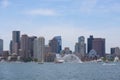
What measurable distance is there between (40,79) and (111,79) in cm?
1504

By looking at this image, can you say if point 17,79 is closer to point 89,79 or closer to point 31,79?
point 31,79

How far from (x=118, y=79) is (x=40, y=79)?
16493 mm

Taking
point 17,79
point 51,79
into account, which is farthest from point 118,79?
point 17,79

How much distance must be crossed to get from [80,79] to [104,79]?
515 centimetres

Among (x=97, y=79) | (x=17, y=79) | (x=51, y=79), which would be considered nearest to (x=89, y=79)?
(x=97, y=79)

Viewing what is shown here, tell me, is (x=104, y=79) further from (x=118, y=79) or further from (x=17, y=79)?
(x=17, y=79)

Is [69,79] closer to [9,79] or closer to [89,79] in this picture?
[89,79]

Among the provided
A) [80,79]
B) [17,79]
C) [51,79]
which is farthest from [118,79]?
[17,79]

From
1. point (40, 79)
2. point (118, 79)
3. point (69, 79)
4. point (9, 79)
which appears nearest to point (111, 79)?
point (118, 79)

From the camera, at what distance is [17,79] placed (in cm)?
9638

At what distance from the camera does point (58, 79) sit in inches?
3716

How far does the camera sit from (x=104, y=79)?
309 feet

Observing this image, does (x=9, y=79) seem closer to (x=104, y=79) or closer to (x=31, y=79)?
(x=31, y=79)

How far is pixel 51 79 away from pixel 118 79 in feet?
46.9
